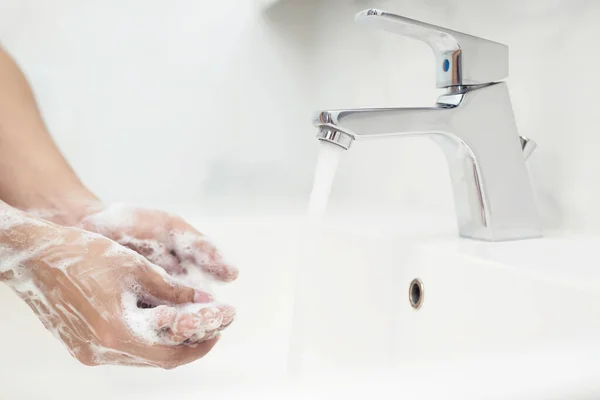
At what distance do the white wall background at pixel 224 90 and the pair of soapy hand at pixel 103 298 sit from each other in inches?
17.4

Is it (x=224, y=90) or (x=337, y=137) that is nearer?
(x=337, y=137)

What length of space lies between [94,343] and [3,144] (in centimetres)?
33

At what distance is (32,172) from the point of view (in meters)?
0.71

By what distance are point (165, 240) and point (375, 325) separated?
24cm

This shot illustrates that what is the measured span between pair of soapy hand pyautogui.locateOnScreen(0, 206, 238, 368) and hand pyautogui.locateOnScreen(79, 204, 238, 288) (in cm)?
11

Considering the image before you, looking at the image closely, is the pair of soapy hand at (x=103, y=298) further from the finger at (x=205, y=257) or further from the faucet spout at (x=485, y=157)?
the faucet spout at (x=485, y=157)

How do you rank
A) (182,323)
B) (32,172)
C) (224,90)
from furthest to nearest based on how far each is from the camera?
(224,90) < (32,172) < (182,323)

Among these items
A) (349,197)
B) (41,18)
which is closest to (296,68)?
(349,197)

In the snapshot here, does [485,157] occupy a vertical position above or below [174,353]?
above

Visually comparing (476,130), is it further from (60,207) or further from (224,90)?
(224,90)

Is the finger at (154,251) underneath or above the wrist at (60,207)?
underneath

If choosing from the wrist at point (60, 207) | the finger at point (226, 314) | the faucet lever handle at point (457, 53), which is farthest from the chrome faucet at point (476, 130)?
the wrist at point (60, 207)

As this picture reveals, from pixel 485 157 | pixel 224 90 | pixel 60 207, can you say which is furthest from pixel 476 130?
pixel 224 90

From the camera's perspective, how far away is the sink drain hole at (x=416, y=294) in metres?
0.60
